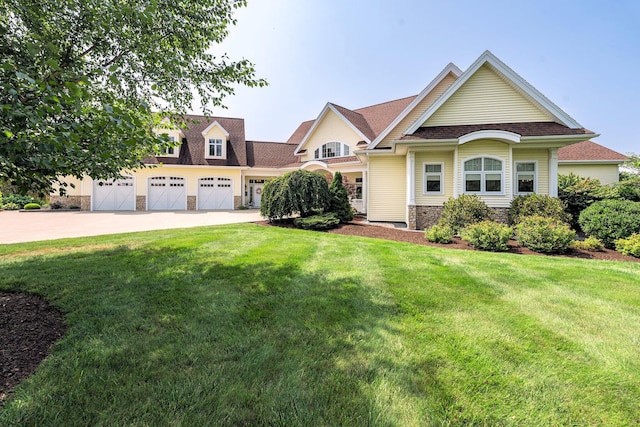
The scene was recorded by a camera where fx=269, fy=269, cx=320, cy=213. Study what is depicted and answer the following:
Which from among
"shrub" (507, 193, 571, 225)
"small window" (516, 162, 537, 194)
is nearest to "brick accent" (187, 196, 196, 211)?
"shrub" (507, 193, 571, 225)

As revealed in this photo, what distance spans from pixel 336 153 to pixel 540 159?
38.5ft

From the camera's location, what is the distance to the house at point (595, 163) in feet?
66.0

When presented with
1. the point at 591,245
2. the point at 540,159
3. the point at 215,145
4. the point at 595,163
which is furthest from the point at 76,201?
the point at 595,163

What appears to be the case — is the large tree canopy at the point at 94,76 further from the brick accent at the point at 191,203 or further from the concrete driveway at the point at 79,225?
the brick accent at the point at 191,203

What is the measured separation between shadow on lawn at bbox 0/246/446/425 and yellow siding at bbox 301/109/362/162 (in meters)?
15.6

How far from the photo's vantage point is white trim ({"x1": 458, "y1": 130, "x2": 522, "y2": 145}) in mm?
10125

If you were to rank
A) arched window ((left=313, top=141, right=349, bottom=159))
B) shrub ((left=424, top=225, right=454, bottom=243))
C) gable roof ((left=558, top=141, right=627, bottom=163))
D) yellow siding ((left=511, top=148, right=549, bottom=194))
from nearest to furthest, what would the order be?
shrub ((left=424, top=225, right=454, bottom=243)) → yellow siding ((left=511, top=148, right=549, bottom=194)) → arched window ((left=313, top=141, right=349, bottom=159)) → gable roof ((left=558, top=141, right=627, bottom=163))

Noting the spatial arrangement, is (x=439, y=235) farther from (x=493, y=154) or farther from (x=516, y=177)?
(x=516, y=177)

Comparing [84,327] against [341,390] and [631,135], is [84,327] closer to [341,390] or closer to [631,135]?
[341,390]

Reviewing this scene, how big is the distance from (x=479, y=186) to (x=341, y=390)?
11.4 m

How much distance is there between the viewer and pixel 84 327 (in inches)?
111

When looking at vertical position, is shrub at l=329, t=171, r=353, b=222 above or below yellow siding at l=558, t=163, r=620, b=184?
below

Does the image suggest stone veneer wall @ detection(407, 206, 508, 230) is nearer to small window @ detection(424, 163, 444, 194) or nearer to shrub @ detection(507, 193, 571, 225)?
small window @ detection(424, 163, 444, 194)

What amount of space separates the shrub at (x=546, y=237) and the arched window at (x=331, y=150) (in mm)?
12847
